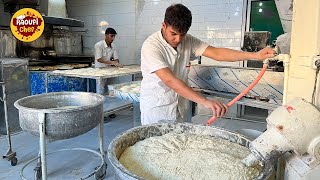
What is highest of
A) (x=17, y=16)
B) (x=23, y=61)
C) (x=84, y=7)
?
(x=84, y=7)

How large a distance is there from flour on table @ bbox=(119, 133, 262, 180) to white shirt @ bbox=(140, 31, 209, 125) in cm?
59

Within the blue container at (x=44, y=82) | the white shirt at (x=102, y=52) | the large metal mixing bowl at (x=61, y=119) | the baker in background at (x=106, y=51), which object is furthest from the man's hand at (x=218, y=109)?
the white shirt at (x=102, y=52)

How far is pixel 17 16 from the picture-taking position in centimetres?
401

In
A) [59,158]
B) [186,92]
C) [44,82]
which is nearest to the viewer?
[186,92]

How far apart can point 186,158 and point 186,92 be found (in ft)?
1.76

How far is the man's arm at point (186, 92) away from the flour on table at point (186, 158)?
0.53ft

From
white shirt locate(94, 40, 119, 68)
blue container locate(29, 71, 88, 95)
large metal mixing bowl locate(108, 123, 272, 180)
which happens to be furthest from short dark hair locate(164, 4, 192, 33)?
white shirt locate(94, 40, 119, 68)

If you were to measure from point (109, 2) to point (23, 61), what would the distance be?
9.60 ft

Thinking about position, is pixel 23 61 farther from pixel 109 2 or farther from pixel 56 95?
pixel 109 2

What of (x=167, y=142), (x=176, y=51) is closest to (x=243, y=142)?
(x=167, y=142)

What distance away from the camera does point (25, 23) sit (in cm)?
398

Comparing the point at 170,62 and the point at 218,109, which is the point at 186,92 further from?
the point at 170,62

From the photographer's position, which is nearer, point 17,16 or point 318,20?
point 318,20

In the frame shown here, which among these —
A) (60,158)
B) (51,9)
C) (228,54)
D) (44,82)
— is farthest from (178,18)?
(51,9)
